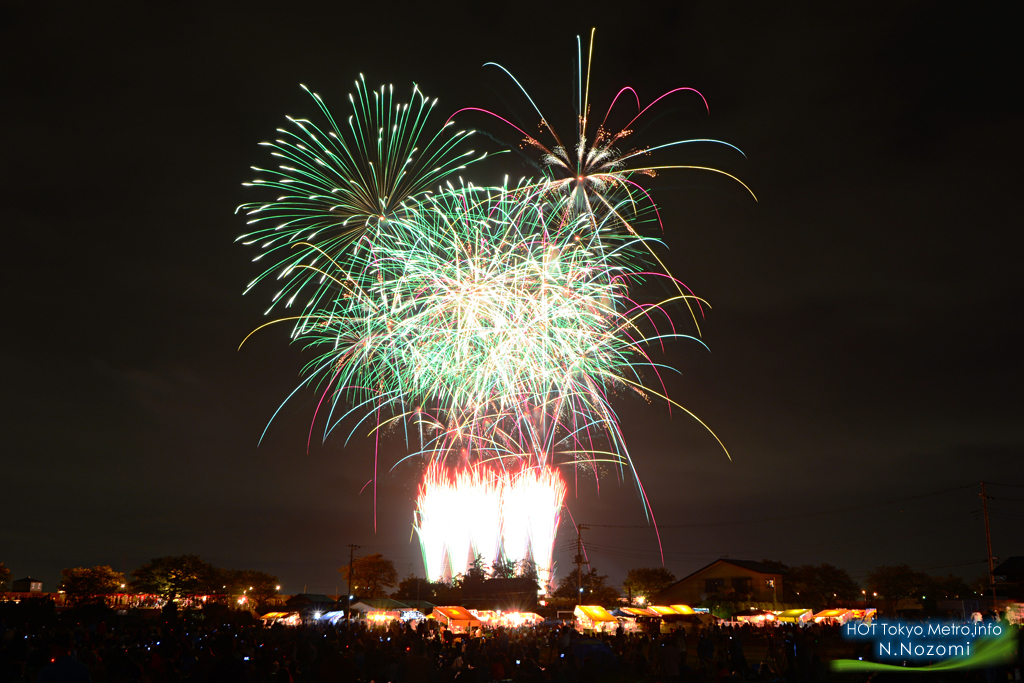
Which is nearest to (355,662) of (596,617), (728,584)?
(596,617)

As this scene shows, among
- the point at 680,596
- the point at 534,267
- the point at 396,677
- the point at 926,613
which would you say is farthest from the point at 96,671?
the point at 680,596

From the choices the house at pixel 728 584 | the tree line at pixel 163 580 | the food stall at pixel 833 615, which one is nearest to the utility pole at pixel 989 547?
the food stall at pixel 833 615

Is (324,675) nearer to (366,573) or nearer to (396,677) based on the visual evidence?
(396,677)

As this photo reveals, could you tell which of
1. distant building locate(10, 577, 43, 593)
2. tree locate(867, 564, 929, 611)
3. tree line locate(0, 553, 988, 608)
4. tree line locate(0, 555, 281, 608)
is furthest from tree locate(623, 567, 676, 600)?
distant building locate(10, 577, 43, 593)

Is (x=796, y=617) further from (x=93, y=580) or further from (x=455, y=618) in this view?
(x=93, y=580)

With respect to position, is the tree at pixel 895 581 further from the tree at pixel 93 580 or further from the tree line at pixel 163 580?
the tree at pixel 93 580

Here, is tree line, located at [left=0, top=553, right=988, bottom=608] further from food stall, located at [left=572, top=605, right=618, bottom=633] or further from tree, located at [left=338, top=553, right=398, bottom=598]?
food stall, located at [left=572, top=605, right=618, bottom=633]
